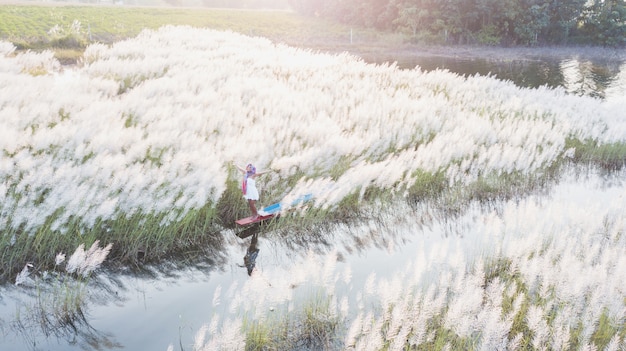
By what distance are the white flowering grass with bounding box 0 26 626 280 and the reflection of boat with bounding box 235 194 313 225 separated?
0.22 metres

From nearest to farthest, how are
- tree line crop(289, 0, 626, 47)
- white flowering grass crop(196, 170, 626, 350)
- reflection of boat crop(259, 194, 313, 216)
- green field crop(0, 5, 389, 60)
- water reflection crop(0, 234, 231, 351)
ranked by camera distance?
white flowering grass crop(196, 170, 626, 350) → water reflection crop(0, 234, 231, 351) → reflection of boat crop(259, 194, 313, 216) → green field crop(0, 5, 389, 60) → tree line crop(289, 0, 626, 47)

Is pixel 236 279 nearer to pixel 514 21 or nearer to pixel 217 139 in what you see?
Result: pixel 217 139

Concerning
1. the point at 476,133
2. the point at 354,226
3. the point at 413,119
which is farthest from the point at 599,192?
the point at 354,226

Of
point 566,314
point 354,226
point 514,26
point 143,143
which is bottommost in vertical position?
point 354,226

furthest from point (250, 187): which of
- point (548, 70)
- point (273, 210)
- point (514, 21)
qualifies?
point (514, 21)

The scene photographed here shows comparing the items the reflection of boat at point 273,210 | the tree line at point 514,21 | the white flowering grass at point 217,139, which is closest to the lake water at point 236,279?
the reflection of boat at point 273,210

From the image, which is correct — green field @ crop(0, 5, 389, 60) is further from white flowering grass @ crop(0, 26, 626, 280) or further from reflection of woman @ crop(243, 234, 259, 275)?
reflection of woman @ crop(243, 234, 259, 275)

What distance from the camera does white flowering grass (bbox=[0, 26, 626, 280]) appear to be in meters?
5.22

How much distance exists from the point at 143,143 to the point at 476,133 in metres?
6.13

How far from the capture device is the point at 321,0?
181ft

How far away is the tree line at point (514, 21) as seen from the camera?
37156mm

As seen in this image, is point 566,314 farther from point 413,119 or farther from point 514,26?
point 514,26

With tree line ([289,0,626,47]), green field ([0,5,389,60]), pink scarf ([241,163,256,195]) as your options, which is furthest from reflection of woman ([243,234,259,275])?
tree line ([289,0,626,47])

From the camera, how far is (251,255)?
5336mm
